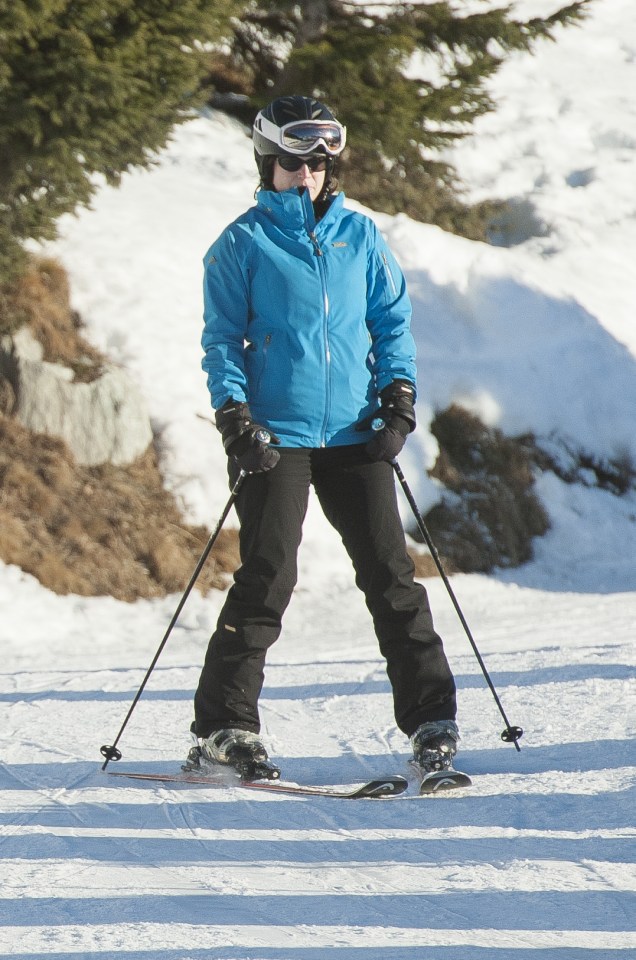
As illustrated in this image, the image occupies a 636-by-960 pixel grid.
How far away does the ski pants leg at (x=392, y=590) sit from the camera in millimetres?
4062

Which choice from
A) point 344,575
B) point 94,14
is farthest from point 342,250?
point 344,575

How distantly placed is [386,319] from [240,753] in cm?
167

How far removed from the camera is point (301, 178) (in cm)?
413

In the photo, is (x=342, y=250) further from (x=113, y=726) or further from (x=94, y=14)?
(x=94, y=14)

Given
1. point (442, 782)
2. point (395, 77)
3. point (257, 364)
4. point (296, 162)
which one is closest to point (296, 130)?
point (296, 162)

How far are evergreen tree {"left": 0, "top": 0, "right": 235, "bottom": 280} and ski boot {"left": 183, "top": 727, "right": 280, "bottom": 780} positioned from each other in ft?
17.1

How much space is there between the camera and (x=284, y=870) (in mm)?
3215

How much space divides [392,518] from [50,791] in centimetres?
155

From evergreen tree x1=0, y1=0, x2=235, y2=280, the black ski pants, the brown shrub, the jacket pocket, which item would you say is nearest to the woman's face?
the jacket pocket

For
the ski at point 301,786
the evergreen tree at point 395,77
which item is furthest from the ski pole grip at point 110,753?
the evergreen tree at point 395,77

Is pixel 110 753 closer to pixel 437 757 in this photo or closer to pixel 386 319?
pixel 437 757

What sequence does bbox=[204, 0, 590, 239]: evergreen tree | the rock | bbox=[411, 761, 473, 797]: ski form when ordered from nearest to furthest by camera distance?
bbox=[411, 761, 473, 797]: ski, the rock, bbox=[204, 0, 590, 239]: evergreen tree

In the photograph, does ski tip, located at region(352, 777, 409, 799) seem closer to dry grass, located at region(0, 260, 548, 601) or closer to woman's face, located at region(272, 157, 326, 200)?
woman's face, located at region(272, 157, 326, 200)

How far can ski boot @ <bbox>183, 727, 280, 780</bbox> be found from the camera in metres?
4.05
